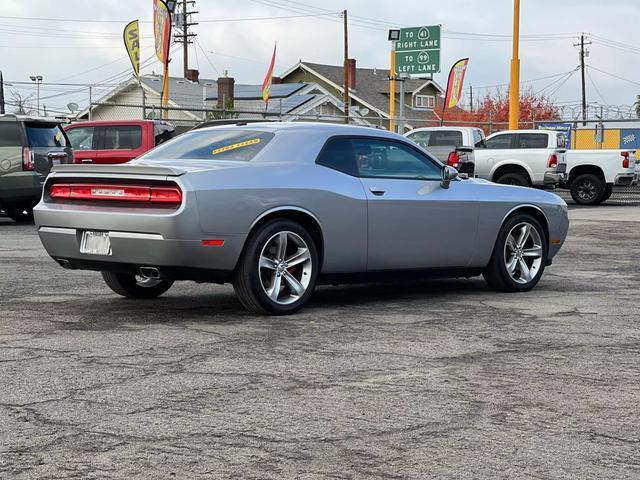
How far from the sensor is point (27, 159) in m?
18.3

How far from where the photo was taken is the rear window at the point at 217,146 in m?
8.42

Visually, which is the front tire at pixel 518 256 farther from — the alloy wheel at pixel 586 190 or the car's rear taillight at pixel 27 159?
the alloy wheel at pixel 586 190

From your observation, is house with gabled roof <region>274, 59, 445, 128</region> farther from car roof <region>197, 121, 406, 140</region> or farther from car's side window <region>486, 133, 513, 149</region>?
car roof <region>197, 121, 406, 140</region>

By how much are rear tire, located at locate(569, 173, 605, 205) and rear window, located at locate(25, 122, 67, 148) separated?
14218mm

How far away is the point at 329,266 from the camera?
845cm

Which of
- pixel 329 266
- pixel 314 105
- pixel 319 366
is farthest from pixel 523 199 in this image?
pixel 314 105

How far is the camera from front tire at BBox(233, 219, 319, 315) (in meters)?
7.89

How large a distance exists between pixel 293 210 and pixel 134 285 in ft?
5.82

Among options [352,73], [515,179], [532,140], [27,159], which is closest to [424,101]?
[352,73]

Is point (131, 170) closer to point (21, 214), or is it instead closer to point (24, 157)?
point (24, 157)

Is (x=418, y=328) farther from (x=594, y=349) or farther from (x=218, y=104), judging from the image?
(x=218, y=104)

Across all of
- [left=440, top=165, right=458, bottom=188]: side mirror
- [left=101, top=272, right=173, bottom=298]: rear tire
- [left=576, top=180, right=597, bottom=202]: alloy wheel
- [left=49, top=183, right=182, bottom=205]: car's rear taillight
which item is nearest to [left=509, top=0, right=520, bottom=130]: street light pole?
[left=576, top=180, right=597, bottom=202]: alloy wheel

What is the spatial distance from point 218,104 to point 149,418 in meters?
63.4

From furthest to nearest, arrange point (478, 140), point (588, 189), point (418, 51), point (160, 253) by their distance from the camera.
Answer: point (418, 51)
point (478, 140)
point (588, 189)
point (160, 253)
